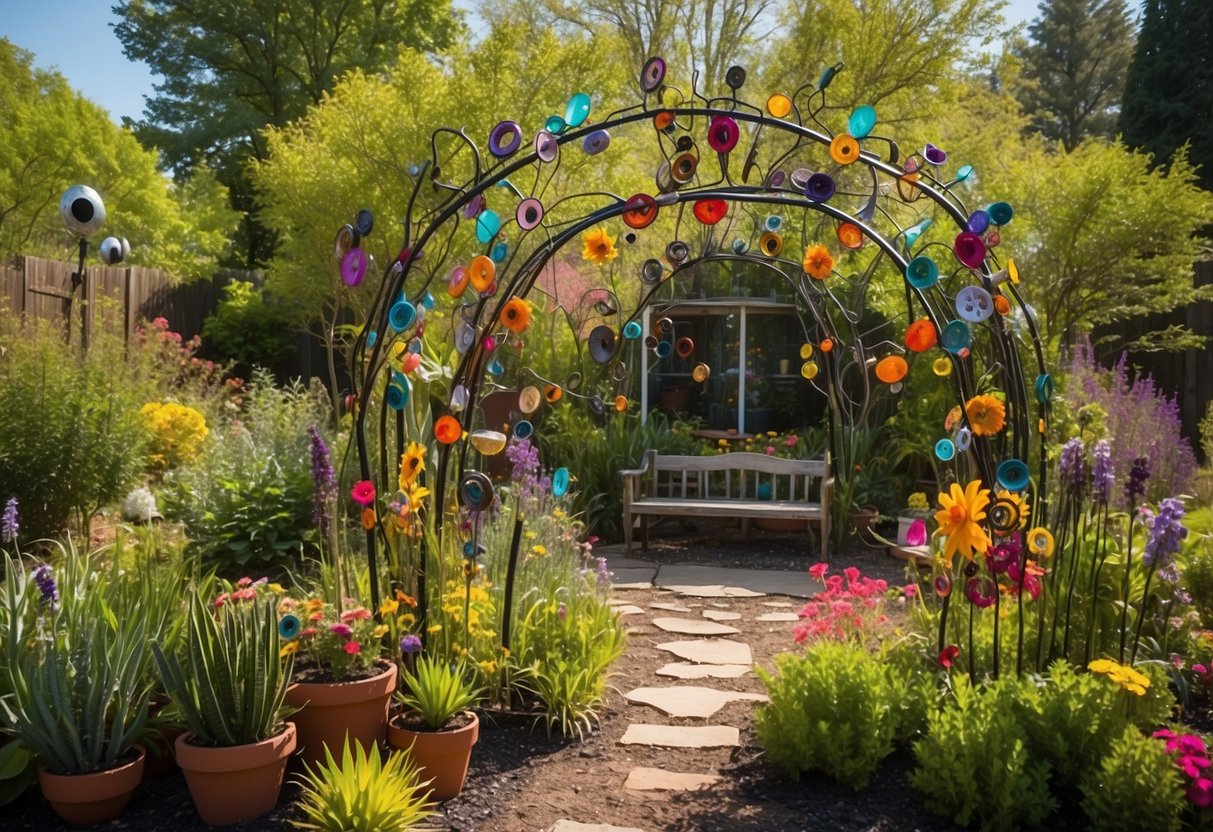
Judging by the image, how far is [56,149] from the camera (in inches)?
598

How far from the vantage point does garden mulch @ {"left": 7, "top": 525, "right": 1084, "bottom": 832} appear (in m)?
2.50

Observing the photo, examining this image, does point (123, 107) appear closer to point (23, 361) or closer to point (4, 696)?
point (23, 361)

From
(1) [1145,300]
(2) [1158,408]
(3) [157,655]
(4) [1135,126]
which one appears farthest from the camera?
(4) [1135,126]

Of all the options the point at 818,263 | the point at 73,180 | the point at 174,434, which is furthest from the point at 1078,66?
the point at 818,263

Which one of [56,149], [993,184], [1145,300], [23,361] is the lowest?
[23,361]

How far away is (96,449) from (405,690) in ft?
11.1

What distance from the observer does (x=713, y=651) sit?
14.0 feet

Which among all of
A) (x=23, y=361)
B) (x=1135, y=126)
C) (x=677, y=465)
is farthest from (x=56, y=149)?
(x=1135, y=126)

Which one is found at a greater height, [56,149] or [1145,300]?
[56,149]

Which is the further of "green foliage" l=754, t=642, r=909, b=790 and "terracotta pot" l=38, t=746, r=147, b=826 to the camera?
"green foliage" l=754, t=642, r=909, b=790

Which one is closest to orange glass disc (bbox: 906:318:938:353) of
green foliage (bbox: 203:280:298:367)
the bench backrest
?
the bench backrest

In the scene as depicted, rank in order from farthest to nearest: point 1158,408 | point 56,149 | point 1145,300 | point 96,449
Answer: point 56,149 < point 1145,300 < point 1158,408 < point 96,449

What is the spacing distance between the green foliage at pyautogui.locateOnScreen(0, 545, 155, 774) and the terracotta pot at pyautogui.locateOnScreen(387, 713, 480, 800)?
68 centimetres

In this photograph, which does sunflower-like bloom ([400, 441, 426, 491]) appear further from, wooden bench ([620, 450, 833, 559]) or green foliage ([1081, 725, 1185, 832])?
wooden bench ([620, 450, 833, 559])
